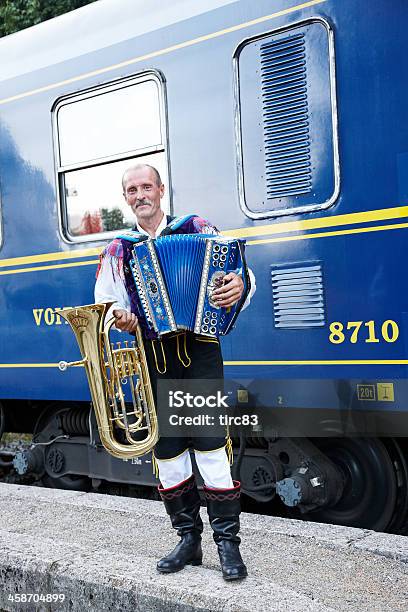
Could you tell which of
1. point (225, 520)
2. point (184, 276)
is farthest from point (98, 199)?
point (225, 520)

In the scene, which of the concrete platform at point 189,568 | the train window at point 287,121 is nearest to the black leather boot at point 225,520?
the concrete platform at point 189,568

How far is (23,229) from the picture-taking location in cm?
641

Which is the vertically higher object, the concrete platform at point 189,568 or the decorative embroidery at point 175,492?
the decorative embroidery at point 175,492

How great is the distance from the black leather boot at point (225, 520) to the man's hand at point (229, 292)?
0.85 metres

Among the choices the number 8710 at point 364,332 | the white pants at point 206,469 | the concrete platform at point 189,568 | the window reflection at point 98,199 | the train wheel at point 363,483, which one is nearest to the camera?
the concrete platform at point 189,568

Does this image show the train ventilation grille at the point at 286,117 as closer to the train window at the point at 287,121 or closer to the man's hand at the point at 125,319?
the train window at the point at 287,121

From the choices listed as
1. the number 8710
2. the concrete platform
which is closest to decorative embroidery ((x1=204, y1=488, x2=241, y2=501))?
the concrete platform

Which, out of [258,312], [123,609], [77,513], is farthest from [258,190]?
[123,609]

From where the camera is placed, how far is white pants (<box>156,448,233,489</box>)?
3986 mm

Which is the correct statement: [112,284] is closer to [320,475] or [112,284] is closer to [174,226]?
[174,226]

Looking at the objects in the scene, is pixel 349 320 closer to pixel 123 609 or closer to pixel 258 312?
pixel 258 312

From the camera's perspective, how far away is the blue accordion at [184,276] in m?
3.78

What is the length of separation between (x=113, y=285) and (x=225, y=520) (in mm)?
1145

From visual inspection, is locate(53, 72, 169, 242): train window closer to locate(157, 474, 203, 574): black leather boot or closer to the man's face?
the man's face
